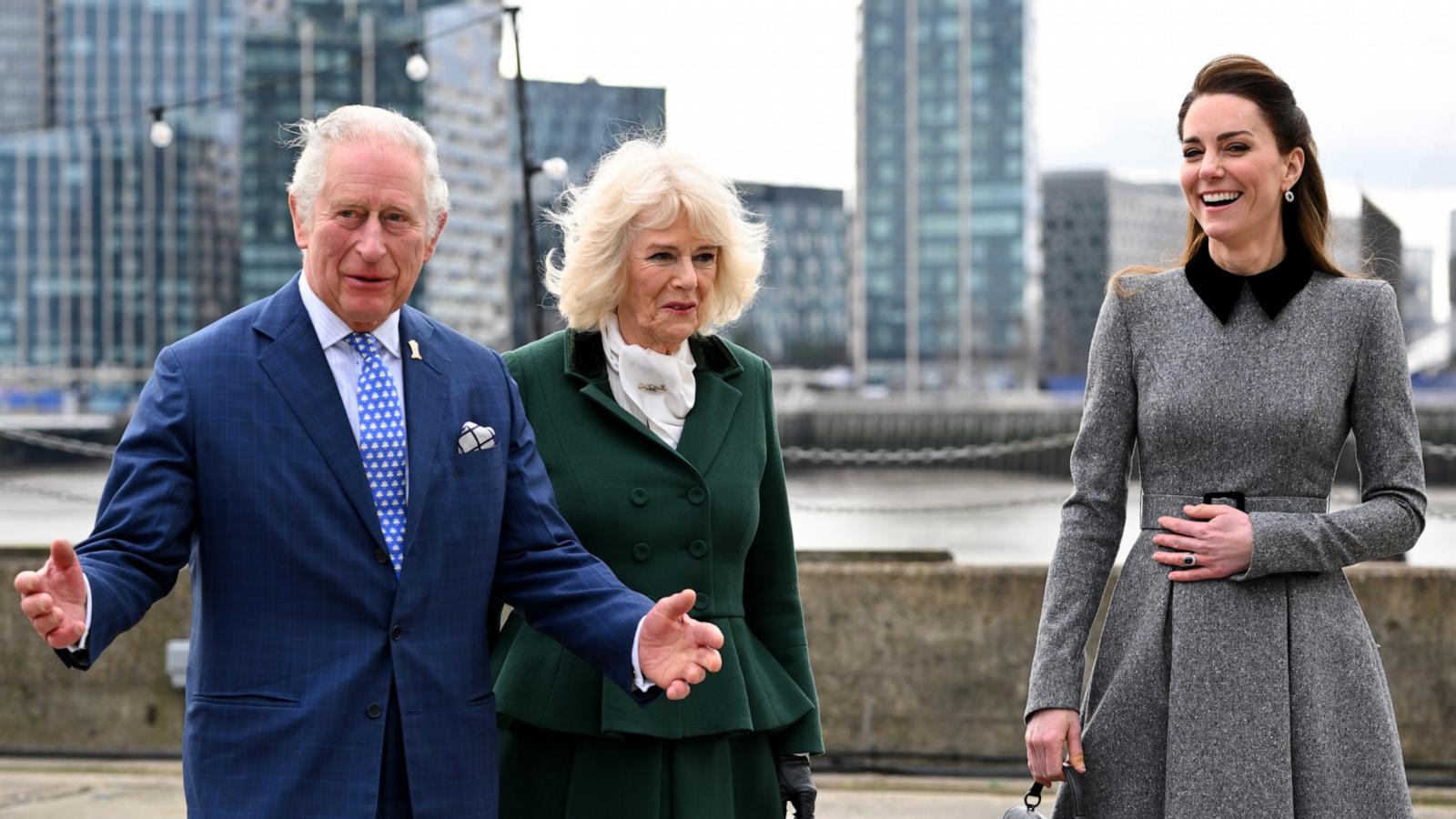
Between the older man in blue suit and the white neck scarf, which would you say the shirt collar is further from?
the white neck scarf

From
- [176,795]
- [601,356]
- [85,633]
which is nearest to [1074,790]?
[601,356]

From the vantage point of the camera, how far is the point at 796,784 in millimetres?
2885

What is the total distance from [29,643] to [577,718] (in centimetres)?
403

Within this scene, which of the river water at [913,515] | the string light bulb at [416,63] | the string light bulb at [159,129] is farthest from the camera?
the river water at [913,515]

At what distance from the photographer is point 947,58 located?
118688mm

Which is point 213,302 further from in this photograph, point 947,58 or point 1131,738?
point 1131,738

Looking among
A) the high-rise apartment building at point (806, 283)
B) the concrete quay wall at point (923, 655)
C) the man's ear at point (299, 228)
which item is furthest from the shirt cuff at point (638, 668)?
the high-rise apartment building at point (806, 283)

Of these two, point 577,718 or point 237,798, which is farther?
point 577,718

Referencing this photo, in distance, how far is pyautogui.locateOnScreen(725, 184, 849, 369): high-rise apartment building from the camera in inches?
5059

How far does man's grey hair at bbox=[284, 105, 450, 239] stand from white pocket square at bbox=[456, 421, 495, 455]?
1.04 feet

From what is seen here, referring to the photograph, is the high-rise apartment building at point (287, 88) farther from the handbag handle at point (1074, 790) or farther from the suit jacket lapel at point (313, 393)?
the handbag handle at point (1074, 790)

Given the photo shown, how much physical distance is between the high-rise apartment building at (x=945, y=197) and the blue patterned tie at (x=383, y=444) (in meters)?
111

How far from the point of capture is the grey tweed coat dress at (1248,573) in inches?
93.0

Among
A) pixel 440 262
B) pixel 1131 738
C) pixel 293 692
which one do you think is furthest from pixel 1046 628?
pixel 440 262
